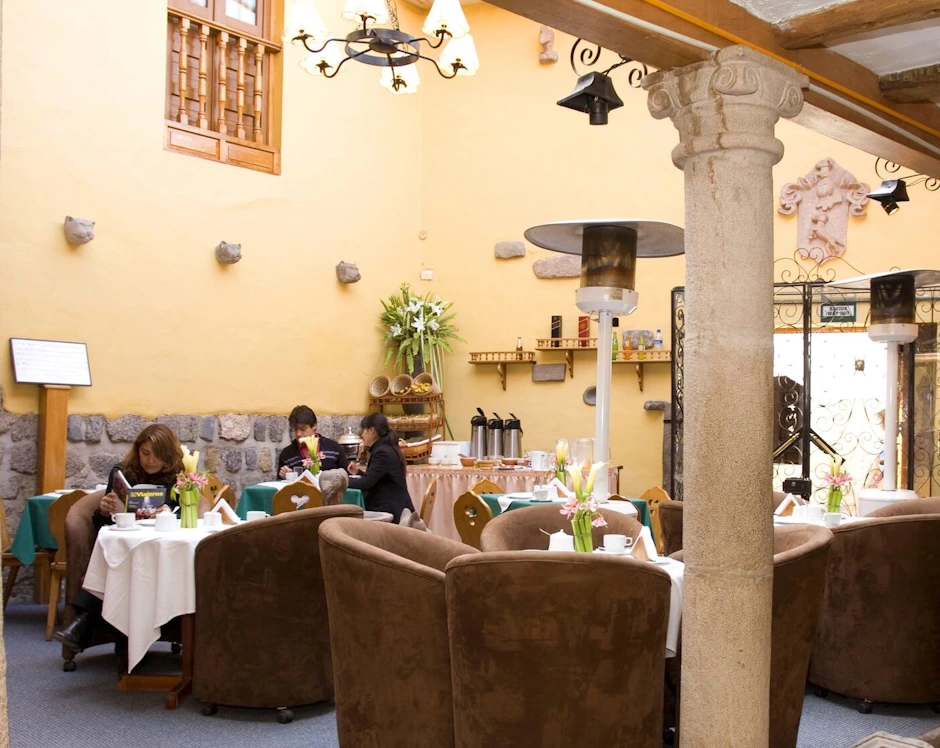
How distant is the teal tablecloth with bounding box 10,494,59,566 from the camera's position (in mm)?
5891

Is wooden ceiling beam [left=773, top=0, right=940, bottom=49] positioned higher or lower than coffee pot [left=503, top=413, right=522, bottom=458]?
higher

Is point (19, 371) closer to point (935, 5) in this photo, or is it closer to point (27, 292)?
point (27, 292)

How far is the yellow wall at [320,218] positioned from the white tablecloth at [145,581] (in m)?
2.92

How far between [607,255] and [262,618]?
2435 mm

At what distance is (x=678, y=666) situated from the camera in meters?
3.28

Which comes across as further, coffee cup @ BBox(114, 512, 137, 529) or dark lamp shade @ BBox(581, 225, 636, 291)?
dark lamp shade @ BBox(581, 225, 636, 291)

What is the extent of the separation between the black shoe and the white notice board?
2424 mm

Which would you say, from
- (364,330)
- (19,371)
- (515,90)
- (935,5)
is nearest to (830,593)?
(935,5)

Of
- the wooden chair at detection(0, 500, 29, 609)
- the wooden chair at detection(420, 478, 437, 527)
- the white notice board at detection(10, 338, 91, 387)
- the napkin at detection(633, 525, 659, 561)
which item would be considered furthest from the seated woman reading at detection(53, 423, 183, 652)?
the napkin at detection(633, 525, 659, 561)

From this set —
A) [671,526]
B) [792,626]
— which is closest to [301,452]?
[671,526]

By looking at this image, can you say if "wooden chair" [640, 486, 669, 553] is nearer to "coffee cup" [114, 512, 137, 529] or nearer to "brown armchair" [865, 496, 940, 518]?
"brown armchair" [865, 496, 940, 518]

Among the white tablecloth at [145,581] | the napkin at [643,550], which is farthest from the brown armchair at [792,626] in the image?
the white tablecloth at [145,581]

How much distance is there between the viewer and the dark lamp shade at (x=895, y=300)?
6895 millimetres

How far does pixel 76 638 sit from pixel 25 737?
34.3 inches
